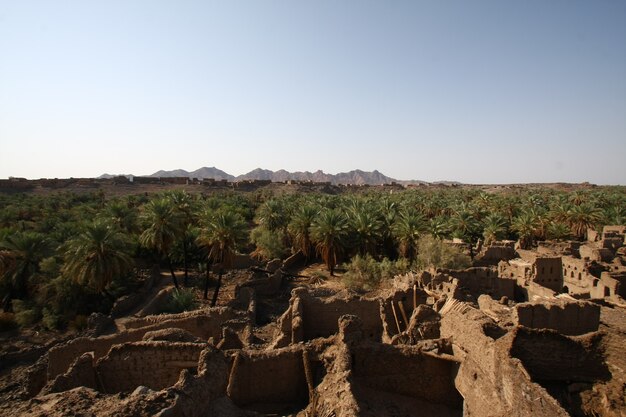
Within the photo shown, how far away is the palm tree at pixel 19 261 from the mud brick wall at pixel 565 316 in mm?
25483

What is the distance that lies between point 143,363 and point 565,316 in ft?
40.3

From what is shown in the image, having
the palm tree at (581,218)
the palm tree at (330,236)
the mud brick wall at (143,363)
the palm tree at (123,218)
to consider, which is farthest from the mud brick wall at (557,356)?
the palm tree at (581,218)

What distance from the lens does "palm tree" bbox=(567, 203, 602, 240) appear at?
3616 cm

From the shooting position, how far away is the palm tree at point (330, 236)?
93.6ft

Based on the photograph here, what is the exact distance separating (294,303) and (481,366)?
639 cm

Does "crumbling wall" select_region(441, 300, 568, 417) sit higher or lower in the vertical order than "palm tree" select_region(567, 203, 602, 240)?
lower

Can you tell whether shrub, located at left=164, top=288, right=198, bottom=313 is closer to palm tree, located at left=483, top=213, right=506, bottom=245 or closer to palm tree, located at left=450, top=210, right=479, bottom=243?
palm tree, located at left=450, top=210, right=479, bottom=243

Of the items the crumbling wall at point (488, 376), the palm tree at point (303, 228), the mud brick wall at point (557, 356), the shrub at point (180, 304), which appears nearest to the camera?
the crumbling wall at point (488, 376)

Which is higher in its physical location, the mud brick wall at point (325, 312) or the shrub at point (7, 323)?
the mud brick wall at point (325, 312)

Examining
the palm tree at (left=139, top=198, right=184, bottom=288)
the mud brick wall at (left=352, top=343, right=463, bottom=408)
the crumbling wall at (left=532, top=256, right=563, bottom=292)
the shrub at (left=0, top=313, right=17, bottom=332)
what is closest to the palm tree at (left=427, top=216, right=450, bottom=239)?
the crumbling wall at (left=532, top=256, right=563, bottom=292)

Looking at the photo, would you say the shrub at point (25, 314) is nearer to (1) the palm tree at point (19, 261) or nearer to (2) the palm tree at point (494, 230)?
(1) the palm tree at point (19, 261)

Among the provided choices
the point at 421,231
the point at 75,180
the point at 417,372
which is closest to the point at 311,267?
the point at 421,231

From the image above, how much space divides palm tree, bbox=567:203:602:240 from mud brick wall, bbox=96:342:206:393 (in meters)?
37.1

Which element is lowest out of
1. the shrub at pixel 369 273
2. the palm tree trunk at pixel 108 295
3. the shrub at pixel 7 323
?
the shrub at pixel 7 323
